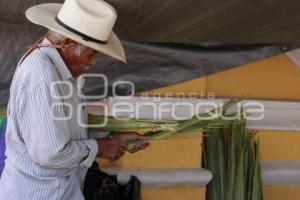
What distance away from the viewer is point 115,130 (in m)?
2.36

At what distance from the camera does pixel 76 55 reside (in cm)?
191

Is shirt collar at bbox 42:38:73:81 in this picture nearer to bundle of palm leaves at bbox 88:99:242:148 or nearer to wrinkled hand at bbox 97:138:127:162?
wrinkled hand at bbox 97:138:127:162

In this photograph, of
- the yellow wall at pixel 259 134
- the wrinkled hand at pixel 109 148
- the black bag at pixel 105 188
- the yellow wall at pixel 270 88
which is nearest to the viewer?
the wrinkled hand at pixel 109 148

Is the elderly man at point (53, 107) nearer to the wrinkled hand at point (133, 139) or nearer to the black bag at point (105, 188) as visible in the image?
the wrinkled hand at point (133, 139)

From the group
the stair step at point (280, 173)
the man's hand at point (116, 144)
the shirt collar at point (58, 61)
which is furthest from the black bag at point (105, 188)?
the stair step at point (280, 173)

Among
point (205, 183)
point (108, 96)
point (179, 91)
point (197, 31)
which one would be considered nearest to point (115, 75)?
point (108, 96)

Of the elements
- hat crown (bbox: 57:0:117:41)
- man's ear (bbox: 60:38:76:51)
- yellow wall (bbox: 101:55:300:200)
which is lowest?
yellow wall (bbox: 101:55:300:200)

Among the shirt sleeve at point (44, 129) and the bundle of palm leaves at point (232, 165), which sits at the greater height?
the shirt sleeve at point (44, 129)

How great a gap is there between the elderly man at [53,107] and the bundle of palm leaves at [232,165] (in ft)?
4.85

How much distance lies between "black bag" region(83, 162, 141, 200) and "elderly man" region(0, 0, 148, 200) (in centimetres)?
56

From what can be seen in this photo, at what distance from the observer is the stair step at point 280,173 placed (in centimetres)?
358

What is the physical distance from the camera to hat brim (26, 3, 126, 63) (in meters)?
1.85

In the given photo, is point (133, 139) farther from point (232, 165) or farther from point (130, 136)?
point (232, 165)

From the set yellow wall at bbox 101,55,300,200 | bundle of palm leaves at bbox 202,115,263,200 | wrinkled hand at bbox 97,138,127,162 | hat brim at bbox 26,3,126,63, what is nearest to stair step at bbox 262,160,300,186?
yellow wall at bbox 101,55,300,200
